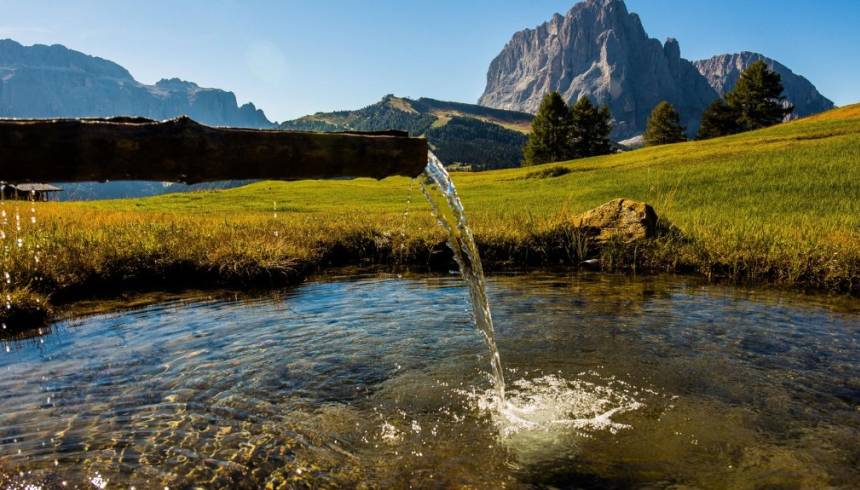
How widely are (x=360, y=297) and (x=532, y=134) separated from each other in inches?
2870

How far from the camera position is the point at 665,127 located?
254 ft

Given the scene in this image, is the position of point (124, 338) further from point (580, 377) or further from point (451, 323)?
point (580, 377)

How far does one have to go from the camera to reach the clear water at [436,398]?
4461 millimetres

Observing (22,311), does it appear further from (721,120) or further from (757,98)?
(757,98)

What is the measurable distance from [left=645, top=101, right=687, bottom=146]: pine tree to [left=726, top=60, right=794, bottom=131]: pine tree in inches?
365

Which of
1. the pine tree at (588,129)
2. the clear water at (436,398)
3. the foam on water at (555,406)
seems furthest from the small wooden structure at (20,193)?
the pine tree at (588,129)

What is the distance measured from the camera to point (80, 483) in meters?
4.21

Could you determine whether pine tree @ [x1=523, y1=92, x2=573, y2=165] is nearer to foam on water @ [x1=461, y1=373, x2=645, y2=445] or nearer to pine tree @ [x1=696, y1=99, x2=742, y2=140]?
pine tree @ [x1=696, y1=99, x2=742, y2=140]

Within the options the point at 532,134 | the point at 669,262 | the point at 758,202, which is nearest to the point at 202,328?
the point at 669,262

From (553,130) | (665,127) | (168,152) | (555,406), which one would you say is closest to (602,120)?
(553,130)

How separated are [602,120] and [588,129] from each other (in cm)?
239

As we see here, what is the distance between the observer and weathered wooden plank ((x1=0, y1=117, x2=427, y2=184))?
350 centimetres

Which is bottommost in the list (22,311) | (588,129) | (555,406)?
(555,406)

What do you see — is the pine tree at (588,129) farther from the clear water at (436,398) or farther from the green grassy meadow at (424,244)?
the clear water at (436,398)
